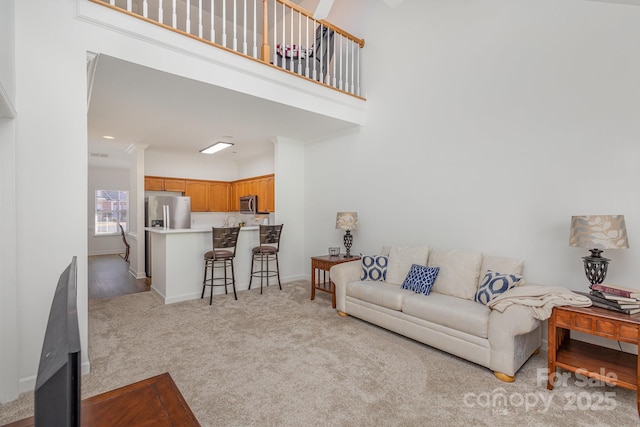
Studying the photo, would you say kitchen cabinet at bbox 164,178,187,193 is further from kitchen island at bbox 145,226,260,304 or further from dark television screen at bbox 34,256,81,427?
dark television screen at bbox 34,256,81,427

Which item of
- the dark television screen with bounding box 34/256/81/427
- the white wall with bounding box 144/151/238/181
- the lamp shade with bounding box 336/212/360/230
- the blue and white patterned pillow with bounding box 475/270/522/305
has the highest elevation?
the white wall with bounding box 144/151/238/181

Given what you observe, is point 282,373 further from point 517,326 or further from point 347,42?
point 347,42

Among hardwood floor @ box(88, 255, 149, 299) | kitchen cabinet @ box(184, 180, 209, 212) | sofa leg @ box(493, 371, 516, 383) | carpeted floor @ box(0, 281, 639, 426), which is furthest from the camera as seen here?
kitchen cabinet @ box(184, 180, 209, 212)

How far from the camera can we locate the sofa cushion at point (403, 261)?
3479 millimetres

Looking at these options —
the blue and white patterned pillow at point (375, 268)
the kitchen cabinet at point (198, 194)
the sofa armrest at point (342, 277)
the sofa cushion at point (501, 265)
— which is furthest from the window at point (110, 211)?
the sofa cushion at point (501, 265)

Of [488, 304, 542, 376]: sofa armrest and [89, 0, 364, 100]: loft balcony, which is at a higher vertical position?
[89, 0, 364, 100]: loft balcony

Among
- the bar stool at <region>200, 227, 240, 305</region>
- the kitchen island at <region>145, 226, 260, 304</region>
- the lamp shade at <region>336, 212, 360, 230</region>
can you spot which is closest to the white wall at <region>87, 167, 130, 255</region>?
the kitchen island at <region>145, 226, 260, 304</region>

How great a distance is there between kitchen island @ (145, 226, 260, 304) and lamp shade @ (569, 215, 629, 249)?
4.26 m

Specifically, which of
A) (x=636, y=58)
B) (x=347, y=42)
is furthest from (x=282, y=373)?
(x=347, y=42)

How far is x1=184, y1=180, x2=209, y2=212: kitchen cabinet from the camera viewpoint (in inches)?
278

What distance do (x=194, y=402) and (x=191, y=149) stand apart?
5.29 metres

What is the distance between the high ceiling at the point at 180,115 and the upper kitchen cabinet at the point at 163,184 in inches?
25.5

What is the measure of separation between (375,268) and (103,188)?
9.32 metres

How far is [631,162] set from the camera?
245cm
